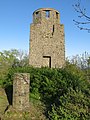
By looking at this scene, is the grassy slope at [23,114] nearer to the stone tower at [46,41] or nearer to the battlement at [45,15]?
the stone tower at [46,41]

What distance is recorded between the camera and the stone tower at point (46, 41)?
18.5 m

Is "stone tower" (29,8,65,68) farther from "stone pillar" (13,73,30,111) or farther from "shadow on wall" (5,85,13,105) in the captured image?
"stone pillar" (13,73,30,111)

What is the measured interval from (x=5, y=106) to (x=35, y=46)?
28.6 ft

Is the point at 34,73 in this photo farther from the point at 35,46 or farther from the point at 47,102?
Result: the point at 35,46

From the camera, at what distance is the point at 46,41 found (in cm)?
1873

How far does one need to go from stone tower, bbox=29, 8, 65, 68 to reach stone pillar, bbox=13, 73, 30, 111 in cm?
765

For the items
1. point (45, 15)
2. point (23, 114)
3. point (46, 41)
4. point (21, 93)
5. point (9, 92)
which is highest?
point (45, 15)

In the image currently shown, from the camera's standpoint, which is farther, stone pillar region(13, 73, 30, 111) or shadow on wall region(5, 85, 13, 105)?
shadow on wall region(5, 85, 13, 105)

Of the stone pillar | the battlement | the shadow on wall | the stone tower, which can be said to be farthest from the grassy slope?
the battlement

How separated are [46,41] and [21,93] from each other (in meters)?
9.04

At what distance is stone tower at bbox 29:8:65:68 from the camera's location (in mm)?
18469

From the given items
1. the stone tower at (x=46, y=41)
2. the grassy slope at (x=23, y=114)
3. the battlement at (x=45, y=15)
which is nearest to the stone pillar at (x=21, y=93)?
the grassy slope at (x=23, y=114)

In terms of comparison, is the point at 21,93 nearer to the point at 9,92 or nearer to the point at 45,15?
the point at 9,92

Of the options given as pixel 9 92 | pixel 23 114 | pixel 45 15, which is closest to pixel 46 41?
pixel 45 15
